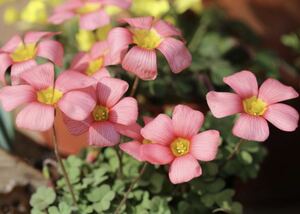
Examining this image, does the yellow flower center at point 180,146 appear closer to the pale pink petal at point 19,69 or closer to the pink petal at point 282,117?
the pink petal at point 282,117

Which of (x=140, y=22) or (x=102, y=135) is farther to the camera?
(x=140, y=22)

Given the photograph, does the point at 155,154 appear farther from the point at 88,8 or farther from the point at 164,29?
the point at 88,8

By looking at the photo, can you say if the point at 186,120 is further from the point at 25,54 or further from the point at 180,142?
the point at 25,54

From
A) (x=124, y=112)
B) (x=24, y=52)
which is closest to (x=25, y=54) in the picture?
(x=24, y=52)

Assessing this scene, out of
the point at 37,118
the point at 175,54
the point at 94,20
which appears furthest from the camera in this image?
the point at 94,20

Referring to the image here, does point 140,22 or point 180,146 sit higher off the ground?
point 140,22

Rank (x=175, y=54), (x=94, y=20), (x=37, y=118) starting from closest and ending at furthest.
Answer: (x=37, y=118), (x=175, y=54), (x=94, y=20)

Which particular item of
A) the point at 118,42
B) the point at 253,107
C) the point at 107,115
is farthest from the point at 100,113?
the point at 253,107
